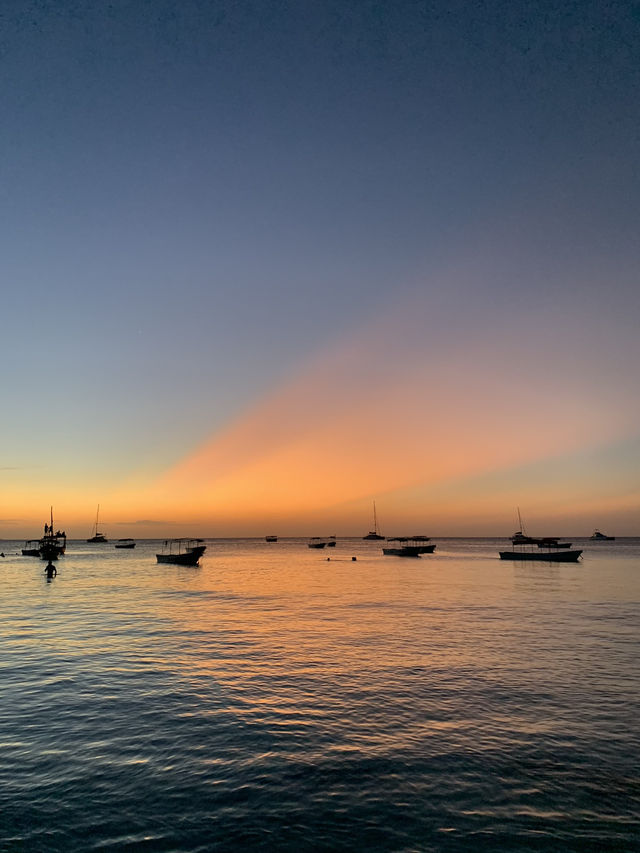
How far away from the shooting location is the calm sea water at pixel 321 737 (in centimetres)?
980

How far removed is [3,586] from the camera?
6281cm

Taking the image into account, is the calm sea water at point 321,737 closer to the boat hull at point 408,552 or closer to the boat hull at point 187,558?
the boat hull at point 187,558

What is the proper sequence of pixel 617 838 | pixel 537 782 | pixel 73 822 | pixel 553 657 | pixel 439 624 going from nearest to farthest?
pixel 617 838 → pixel 73 822 → pixel 537 782 → pixel 553 657 → pixel 439 624

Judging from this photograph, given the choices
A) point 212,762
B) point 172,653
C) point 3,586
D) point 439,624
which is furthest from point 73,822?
point 3,586

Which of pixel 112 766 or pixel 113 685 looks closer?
pixel 112 766

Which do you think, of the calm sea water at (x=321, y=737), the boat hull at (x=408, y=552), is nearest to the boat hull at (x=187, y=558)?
the boat hull at (x=408, y=552)

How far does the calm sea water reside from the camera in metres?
9.80

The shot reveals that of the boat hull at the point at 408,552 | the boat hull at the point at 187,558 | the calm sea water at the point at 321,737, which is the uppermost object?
the calm sea water at the point at 321,737

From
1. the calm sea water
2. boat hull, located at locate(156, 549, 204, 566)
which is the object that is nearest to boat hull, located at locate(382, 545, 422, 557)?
boat hull, located at locate(156, 549, 204, 566)

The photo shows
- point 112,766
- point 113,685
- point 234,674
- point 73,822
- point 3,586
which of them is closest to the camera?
point 73,822

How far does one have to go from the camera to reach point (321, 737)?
1434cm

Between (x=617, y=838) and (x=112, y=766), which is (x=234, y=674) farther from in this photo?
(x=617, y=838)

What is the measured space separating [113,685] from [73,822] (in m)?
10.6

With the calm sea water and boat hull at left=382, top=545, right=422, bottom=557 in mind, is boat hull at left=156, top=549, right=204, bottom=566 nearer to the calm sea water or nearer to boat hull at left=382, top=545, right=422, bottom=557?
boat hull at left=382, top=545, right=422, bottom=557
